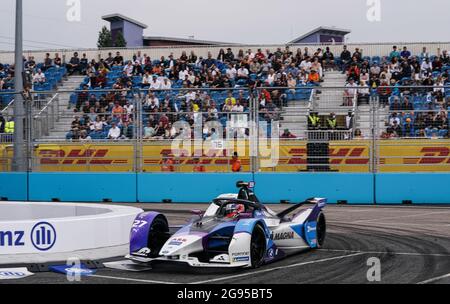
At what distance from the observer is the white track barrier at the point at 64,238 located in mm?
11273

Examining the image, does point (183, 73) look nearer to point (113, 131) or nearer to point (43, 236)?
point (113, 131)

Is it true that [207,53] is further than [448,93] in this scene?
Yes

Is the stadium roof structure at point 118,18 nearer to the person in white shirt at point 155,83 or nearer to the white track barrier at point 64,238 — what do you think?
the person in white shirt at point 155,83

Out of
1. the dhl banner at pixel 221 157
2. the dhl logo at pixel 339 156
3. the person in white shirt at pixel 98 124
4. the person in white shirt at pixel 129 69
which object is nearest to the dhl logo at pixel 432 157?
the dhl banner at pixel 221 157

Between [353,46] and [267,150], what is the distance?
12.8 m

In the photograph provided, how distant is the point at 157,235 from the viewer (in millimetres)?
11438

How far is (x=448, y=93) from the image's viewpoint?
68.7ft

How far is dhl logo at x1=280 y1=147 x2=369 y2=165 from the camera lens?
2161cm

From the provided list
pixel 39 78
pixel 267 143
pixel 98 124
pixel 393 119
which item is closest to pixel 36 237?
pixel 267 143

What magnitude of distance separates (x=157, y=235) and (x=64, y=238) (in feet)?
4.68

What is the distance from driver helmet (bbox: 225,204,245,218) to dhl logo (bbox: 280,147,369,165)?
1000 centimetres

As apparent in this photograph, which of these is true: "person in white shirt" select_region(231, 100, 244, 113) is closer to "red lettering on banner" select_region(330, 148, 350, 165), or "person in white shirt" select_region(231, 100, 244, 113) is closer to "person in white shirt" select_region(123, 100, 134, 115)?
"red lettering on banner" select_region(330, 148, 350, 165)

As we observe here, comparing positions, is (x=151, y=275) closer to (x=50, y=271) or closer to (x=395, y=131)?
(x=50, y=271)
